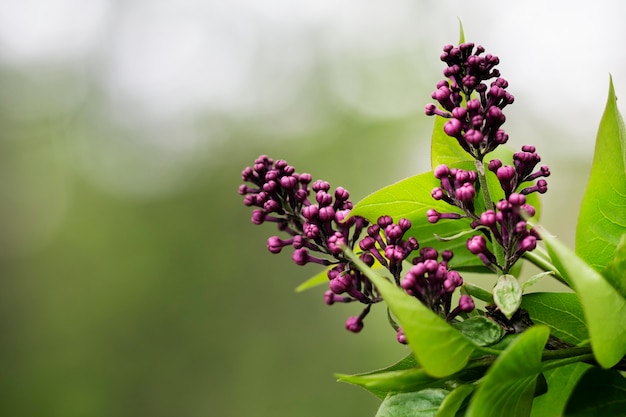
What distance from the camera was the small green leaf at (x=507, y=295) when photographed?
398 mm

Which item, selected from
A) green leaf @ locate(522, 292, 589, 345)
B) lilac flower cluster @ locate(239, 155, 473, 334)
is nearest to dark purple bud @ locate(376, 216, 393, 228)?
lilac flower cluster @ locate(239, 155, 473, 334)

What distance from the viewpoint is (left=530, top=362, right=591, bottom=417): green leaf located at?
48 centimetres

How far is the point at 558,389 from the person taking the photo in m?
0.49

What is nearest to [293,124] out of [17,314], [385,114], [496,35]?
[385,114]

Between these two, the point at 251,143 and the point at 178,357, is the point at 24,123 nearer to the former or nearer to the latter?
the point at 251,143

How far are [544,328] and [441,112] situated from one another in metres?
0.20

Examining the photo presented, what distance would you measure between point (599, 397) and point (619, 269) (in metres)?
0.13

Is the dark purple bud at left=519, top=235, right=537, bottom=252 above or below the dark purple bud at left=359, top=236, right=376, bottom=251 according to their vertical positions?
below

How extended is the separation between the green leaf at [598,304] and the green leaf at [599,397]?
0.30 ft

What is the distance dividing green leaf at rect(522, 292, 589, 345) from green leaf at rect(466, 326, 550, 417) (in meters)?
0.07

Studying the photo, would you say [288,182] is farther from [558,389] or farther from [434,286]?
[558,389]

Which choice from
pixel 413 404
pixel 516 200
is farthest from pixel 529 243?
pixel 413 404

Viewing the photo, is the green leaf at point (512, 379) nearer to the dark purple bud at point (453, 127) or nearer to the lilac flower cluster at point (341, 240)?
the lilac flower cluster at point (341, 240)

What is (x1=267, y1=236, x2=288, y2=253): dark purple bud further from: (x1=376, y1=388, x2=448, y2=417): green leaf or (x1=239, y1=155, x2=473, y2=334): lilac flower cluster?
(x1=376, y1=388, x2=448, y2=417): green leaf
